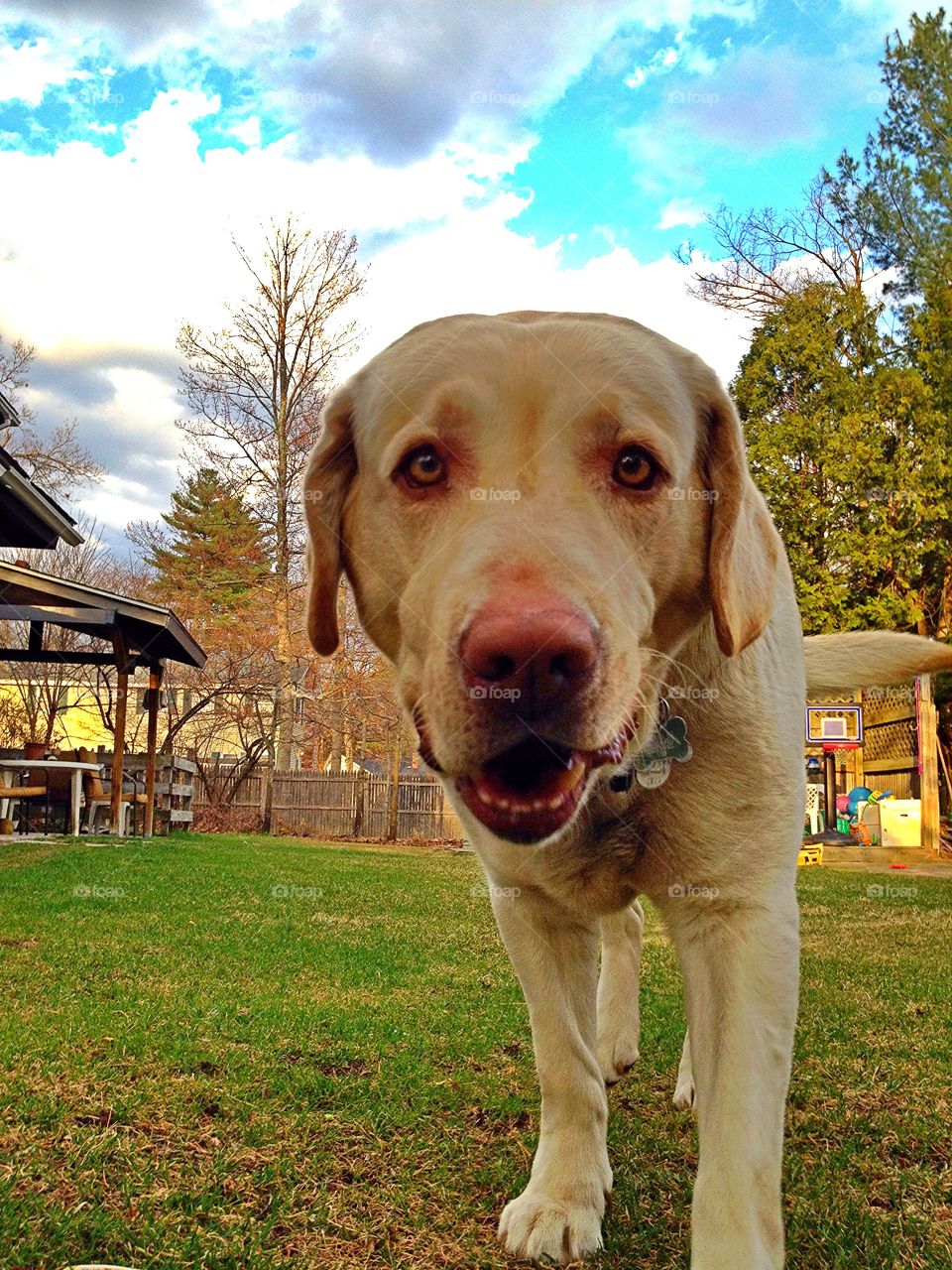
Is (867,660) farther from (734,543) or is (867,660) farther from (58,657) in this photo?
(58,657)

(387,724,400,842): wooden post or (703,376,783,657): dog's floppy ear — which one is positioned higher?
(703,376,783,657): dog's floppy ear

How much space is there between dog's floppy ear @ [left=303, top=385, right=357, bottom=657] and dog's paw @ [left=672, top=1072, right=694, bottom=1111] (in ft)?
6.03

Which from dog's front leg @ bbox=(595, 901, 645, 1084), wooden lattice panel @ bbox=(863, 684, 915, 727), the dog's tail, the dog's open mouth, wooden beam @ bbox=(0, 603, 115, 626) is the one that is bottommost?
dog's front leg @ bbox=(595, 901, 645, 1084)

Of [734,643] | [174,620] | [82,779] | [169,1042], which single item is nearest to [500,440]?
[734,643]

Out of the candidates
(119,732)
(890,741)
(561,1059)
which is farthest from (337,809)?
(561,1059)

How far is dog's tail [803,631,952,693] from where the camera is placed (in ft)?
12.0

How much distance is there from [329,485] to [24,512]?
39.8ft

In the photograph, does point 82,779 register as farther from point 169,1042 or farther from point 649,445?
point 649,445

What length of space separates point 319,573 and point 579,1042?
1.40 m

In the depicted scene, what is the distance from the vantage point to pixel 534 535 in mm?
2000

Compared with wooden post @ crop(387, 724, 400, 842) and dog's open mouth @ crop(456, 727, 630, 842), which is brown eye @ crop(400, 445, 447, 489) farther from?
wooden post @ crop(387, 724, 400, 842)

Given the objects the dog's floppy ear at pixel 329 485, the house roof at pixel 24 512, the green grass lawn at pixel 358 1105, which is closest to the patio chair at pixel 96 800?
the house roof at pixel 24 512

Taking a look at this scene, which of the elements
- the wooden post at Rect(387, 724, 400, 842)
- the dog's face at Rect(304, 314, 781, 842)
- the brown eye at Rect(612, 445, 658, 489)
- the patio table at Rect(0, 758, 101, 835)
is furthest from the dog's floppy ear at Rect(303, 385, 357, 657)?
the wooden post at Rect(387, 724, 400, 842)

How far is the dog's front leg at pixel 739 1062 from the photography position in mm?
1979
